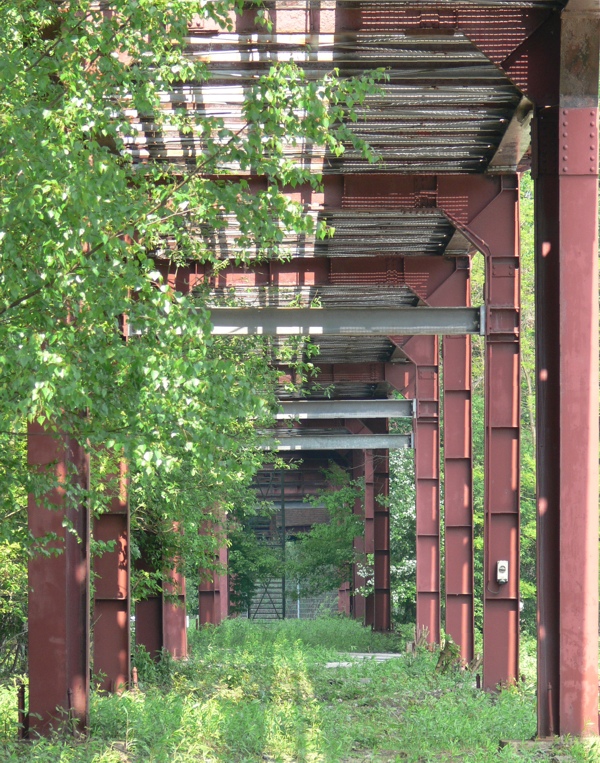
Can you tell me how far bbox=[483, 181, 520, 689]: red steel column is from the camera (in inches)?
734

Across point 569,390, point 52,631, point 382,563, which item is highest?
point 569,390

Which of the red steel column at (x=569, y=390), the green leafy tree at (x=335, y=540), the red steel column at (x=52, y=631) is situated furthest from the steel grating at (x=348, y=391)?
the red steel column at (x=569, y=390)

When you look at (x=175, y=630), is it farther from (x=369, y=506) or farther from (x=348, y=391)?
(x=348, y=391)

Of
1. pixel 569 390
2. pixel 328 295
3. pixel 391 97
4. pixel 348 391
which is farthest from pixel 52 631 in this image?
pixel 348 391

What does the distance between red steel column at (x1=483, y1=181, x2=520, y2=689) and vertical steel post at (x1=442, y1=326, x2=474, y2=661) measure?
432 centimetres

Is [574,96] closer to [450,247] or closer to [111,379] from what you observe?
[111,379]

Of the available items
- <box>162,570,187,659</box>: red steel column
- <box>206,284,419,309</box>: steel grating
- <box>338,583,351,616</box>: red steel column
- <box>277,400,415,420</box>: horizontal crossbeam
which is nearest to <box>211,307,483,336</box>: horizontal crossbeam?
<box>206,284,419,309</box>: steel grating

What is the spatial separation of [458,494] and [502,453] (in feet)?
16.9

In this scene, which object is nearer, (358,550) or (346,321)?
(346,321)

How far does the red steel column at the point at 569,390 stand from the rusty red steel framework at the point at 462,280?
2 centimetres

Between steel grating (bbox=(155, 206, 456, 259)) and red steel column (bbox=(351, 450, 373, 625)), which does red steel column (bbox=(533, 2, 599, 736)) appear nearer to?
steel grating (bbox=(155, 206, 456, 259))

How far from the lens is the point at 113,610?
715 inches

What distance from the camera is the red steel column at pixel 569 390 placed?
37.2 feet

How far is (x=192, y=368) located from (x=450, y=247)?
15730mm
